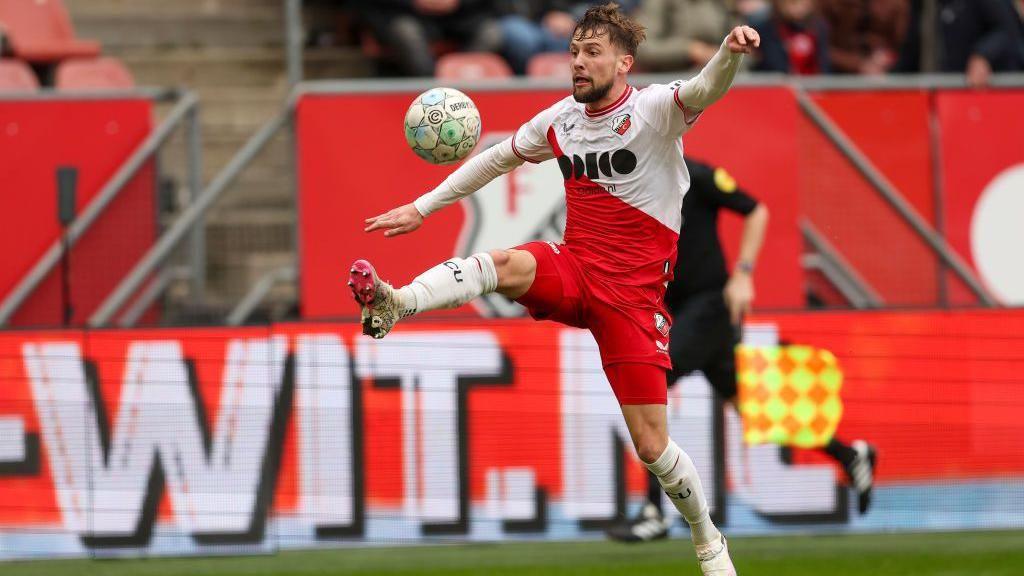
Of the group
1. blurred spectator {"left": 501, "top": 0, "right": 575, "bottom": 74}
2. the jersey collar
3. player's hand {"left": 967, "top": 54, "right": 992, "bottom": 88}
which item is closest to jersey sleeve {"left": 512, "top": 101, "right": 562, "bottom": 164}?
the jersey collar

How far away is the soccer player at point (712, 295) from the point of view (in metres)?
9.79

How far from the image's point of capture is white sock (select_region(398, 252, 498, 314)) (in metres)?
7.38

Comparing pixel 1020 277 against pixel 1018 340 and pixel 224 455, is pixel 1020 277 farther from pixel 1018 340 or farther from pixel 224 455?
pixel 224 455

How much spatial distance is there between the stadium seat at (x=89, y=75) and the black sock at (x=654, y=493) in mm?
5270

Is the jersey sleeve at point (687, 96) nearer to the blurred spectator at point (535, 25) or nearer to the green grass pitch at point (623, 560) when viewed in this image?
the green grass pitch at point (623, 560)

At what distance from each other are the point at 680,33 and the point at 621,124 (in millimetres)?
5961

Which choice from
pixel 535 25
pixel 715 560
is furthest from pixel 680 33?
pixel 715 560

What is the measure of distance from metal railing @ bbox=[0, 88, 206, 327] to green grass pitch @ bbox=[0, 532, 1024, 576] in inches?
98.9

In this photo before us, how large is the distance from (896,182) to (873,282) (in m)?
0.81

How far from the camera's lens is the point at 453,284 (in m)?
7.46

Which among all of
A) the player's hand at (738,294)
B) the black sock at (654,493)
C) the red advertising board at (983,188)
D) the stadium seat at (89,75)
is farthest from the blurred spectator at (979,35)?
the stadium seat at (89,75)

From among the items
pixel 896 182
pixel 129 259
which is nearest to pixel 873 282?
pixel 896 182

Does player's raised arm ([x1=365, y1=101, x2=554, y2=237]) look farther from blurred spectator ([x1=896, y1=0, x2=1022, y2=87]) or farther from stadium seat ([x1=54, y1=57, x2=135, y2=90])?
blurred spectator ([x1=896, y1=0, x2=1022, y2=87])

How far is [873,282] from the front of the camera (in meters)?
12.3
